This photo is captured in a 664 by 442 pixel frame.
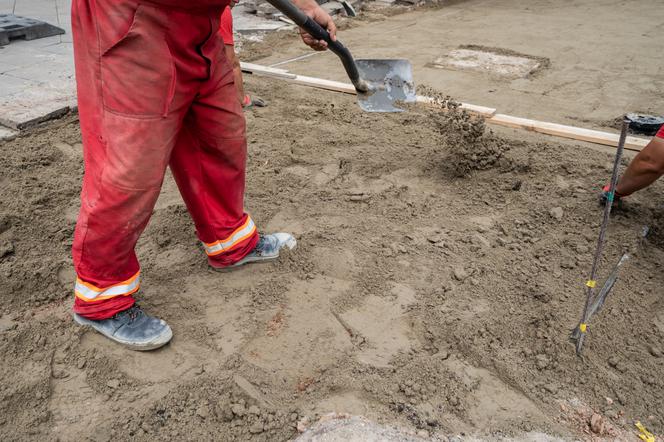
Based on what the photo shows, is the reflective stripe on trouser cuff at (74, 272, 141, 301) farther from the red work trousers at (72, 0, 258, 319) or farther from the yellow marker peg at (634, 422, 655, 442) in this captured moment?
the yellow marker peg at (634, 422, 655, 442)

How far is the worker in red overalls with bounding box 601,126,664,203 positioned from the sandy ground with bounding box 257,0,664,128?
4.96 ft

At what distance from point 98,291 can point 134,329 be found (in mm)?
208

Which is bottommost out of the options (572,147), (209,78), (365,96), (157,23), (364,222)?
(364,222)

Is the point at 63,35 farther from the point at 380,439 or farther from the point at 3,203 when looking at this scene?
the point at 380,439

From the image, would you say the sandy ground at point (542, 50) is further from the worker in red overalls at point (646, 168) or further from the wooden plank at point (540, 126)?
the worker in red overalls at point (646, 168)

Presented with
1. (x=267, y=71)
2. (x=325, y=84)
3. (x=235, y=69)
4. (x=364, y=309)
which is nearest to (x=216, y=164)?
(x=364, y=309)

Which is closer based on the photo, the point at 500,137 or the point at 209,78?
the point at 209,78

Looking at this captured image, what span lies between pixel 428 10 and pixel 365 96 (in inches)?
242

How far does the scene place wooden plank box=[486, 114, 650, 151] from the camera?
11.8 feet

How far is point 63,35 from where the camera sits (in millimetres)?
5855

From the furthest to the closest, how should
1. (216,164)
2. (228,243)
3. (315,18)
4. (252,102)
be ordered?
(252,102)
(315,18)
(228,243)
(216,164)

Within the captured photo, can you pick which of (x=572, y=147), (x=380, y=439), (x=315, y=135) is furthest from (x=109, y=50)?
(x=572, y=147)

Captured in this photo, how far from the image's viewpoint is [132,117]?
5.72ft

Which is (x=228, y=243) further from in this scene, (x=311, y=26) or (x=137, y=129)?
(x=311, y=26)
